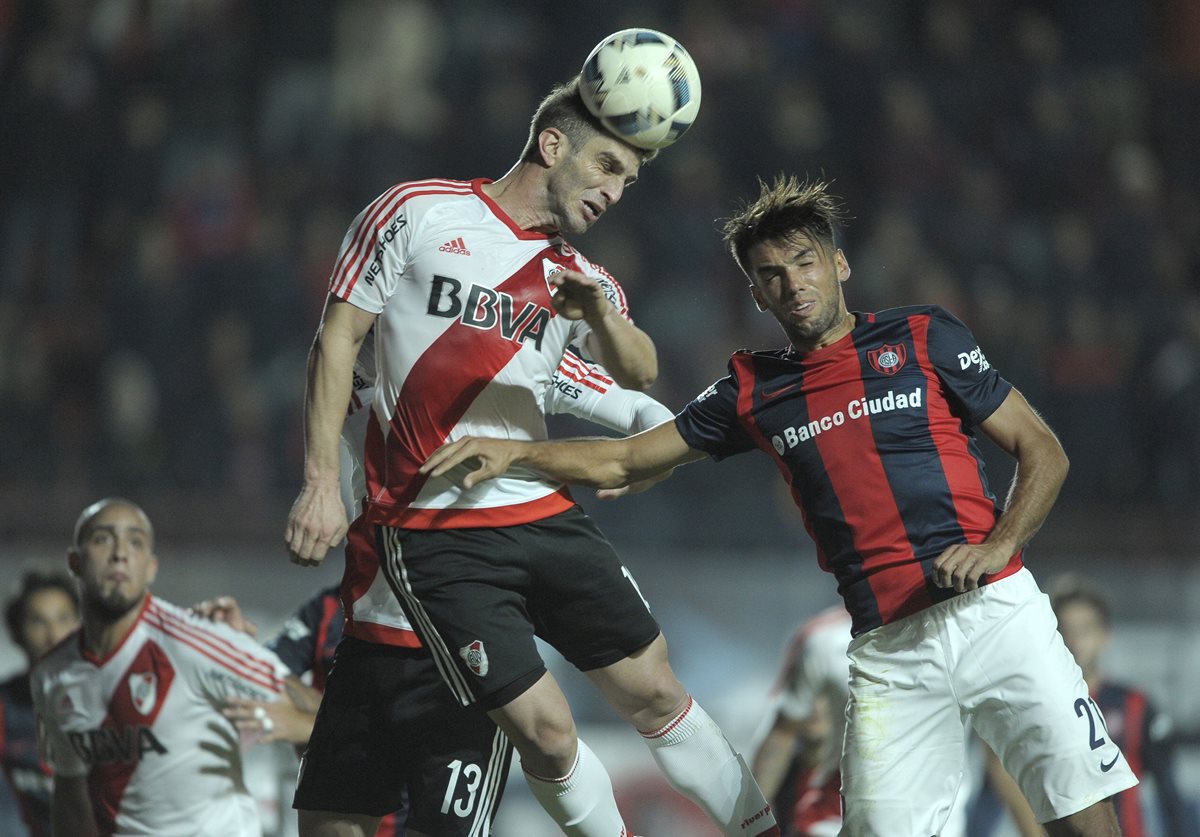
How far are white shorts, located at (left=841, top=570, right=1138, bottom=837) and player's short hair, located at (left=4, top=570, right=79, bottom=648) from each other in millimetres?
4016

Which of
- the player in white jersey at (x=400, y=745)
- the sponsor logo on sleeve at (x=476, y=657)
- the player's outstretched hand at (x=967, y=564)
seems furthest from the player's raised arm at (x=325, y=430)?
the player's outstretched hand at (x=967, y=564)

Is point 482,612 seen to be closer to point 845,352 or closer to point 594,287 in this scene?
point 594,287

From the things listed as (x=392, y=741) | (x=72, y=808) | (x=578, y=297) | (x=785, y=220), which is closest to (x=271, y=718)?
(x=72, y=808)

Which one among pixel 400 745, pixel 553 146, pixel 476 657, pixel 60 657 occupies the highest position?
pixel 553 146

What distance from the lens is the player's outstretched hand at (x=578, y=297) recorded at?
12.4 ft

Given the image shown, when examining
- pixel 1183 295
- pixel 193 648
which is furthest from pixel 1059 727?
pixel 1183 295

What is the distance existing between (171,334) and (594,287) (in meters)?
6.76

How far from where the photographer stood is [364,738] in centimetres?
446

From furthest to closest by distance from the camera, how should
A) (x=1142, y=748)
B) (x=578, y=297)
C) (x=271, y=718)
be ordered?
(x=1142, y=748), (x=271, y=718), (x=578, y=297)

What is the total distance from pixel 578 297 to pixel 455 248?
467mm

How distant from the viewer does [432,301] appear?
13.5 feet

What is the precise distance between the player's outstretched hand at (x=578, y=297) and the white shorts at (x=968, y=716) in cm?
127

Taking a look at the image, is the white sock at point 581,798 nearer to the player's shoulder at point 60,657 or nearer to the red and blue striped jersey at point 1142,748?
the player's shoulder at point 60,657

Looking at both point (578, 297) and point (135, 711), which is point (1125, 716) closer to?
point (578, 297)
